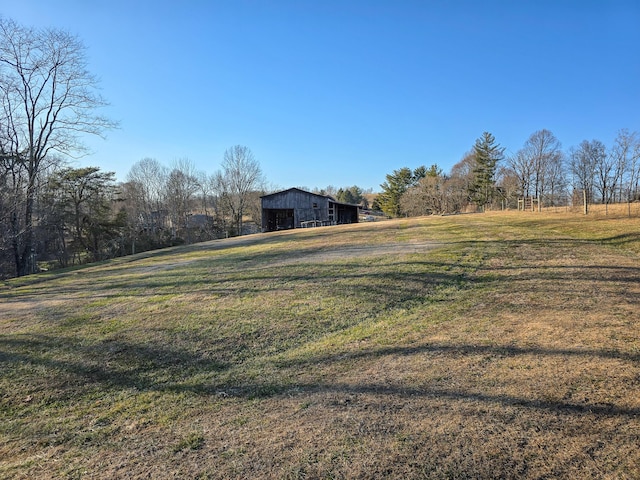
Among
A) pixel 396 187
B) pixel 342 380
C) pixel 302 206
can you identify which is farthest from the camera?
pixel 396 187

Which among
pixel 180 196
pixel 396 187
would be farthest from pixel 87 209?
pixel 396 187

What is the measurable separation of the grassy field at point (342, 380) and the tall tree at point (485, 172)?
144 ft

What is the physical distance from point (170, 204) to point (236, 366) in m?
47.6

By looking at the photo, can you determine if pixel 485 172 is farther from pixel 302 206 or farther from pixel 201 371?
pixel 201 371

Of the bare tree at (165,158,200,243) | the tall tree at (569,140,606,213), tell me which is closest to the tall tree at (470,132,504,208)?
the tall tree at (569,140,606,213)

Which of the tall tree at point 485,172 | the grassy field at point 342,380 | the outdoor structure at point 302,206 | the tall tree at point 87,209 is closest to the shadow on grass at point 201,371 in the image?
the grassy field at point 342,380

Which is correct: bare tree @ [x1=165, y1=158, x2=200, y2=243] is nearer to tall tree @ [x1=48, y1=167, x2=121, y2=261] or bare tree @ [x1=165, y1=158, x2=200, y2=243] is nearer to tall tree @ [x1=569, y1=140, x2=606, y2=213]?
tall tree @ [x1=48, y1=167, x2=121, y2=261]

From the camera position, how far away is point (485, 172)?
1884 inches

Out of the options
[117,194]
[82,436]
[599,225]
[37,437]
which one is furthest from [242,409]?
[117,194]

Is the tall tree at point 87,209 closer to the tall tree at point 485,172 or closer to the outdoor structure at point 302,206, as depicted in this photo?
the outdoor structure at point 302,206

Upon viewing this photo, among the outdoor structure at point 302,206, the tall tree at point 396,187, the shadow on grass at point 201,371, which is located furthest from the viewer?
the tall tree at point 396,187

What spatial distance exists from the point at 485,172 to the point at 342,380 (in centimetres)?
5084

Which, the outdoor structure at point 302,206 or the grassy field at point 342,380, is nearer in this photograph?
the grassy field at point 342,380

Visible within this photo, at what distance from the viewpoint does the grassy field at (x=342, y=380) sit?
2393 mm
